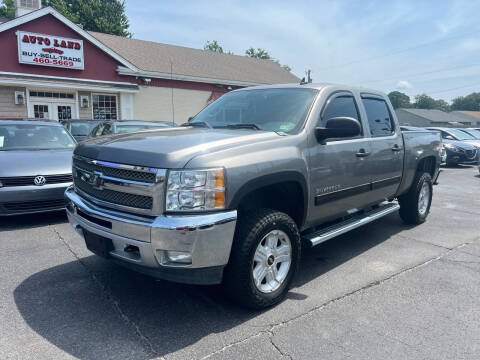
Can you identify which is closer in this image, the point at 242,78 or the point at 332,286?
the point at 332,286

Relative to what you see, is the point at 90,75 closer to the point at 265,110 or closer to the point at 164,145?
the point at 265,110

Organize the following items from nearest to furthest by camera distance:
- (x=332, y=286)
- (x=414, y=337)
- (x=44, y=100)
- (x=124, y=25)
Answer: (x=414, y=337) < (x=332, y=286) < (x=44, y=100) < (x=124, y=25)

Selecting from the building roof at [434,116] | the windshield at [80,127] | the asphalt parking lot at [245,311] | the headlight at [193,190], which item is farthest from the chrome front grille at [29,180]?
the building roof at [434,116]

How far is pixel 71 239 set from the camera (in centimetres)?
488

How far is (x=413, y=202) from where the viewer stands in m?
5.79

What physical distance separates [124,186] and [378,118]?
3.49 metres

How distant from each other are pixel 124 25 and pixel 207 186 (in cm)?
3854

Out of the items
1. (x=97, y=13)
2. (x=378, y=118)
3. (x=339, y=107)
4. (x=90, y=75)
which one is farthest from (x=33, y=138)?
(x=97, y=13)

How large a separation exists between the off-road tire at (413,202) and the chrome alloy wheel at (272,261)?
3.27 metres

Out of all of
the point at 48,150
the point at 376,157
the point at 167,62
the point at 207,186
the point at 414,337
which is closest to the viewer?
the point at 207,186

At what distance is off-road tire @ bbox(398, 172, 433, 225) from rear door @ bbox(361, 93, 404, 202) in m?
0.72

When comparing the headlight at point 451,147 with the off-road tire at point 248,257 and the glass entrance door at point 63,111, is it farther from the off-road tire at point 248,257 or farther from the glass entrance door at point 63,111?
the glass entrance door at point 63,111

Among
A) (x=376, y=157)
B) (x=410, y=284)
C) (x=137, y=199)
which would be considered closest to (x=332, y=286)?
(x=410, y=284)

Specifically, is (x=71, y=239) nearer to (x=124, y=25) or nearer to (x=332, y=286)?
(x=332, y=286)
